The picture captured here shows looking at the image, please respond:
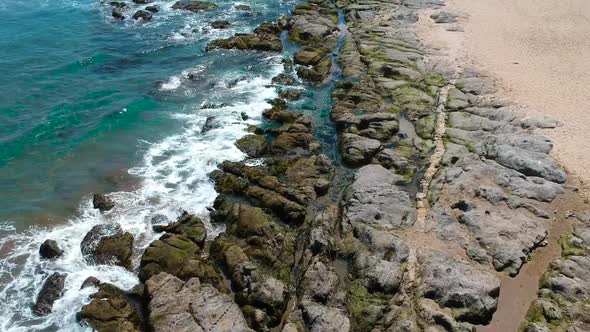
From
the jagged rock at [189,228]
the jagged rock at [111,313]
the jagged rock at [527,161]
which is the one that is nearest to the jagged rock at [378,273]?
the jagged rock at [189,228]

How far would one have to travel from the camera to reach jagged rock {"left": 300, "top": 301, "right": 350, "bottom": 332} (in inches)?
778

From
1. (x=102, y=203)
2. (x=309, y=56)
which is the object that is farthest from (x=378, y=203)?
(x=309, y=56)

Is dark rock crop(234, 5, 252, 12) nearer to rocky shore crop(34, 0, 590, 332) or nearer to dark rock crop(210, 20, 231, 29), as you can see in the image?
dark rock crop(210, 20, 231, 29)

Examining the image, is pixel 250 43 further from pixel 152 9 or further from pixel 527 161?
pixel 527 161

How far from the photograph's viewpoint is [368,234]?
24.5 m

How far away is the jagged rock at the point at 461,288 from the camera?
2069cm

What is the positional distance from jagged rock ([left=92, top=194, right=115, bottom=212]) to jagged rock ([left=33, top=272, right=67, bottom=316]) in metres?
5.20

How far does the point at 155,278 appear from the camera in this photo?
2186cm

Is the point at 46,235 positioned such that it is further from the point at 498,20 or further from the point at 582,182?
the point at 498,20

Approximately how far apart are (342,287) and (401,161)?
36.5 ft

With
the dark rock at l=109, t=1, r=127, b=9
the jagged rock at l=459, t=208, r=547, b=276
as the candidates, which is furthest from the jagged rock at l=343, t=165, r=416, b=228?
the dark rock at l=109, t=1, r=127, b=9

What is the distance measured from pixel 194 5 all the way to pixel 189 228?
A: 4116 cm

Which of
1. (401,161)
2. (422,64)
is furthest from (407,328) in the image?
(422,64)

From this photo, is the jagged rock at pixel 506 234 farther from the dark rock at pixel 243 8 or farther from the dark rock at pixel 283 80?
the dark rock at pixel 243 8
